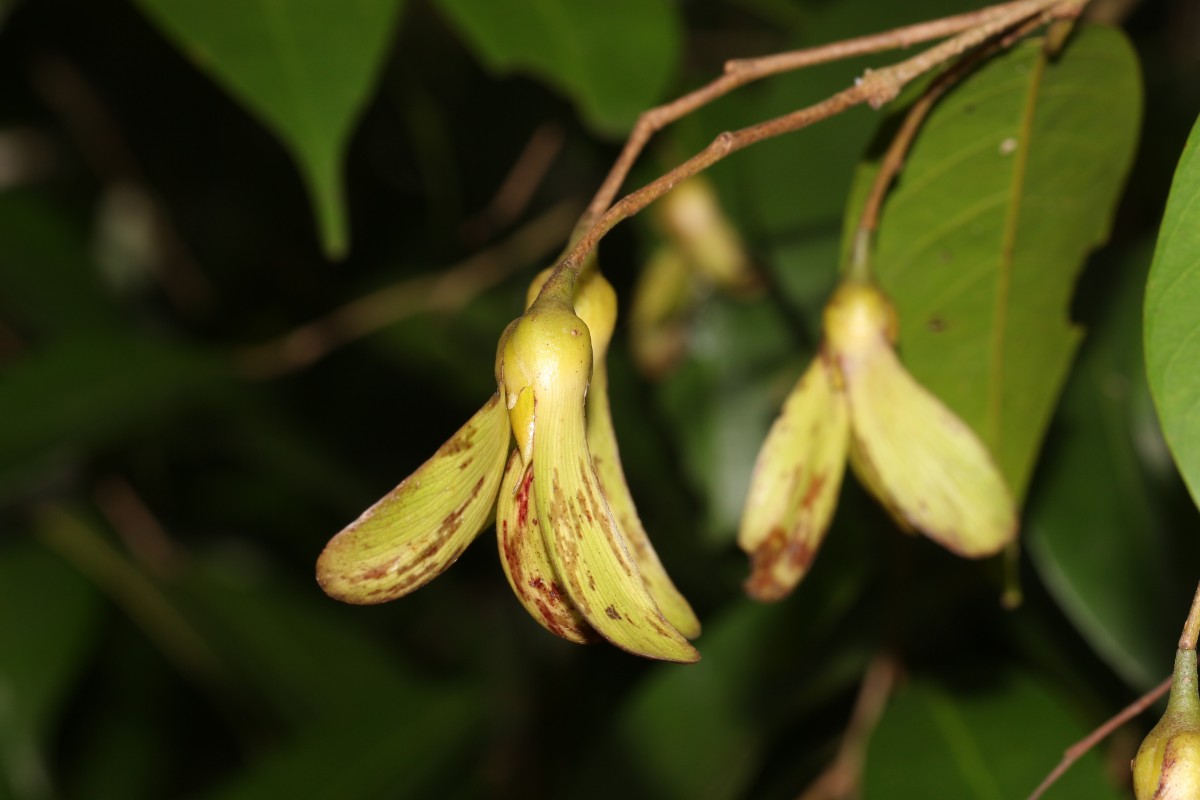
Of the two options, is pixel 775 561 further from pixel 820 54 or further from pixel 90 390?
pixel 90 390

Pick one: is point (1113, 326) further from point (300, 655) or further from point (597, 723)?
point (300, 655)

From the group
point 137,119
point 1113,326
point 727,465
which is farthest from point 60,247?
point 1113,326

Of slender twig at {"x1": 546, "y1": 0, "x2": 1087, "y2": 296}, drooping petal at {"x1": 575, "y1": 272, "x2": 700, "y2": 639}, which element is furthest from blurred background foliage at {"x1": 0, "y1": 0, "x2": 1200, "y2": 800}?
drooping petal at {"x1": 575, "y1": 272, "x2": 700, "y2": 639}

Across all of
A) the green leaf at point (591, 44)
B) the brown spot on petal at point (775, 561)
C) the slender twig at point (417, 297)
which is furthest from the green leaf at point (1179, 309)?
the slender twig at point (417, 297)

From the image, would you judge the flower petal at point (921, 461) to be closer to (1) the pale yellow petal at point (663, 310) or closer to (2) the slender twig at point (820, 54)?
(2) the slender twig at point (820, 54)

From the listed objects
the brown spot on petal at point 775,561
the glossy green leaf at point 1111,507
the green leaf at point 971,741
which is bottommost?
the green leaf at point 971,741

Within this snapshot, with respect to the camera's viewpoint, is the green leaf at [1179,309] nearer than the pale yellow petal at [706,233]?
Yes

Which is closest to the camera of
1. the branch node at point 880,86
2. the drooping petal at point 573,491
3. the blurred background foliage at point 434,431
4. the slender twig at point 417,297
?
the drooping petal at point 573,491

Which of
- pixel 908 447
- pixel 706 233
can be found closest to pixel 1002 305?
pixel 908 447
